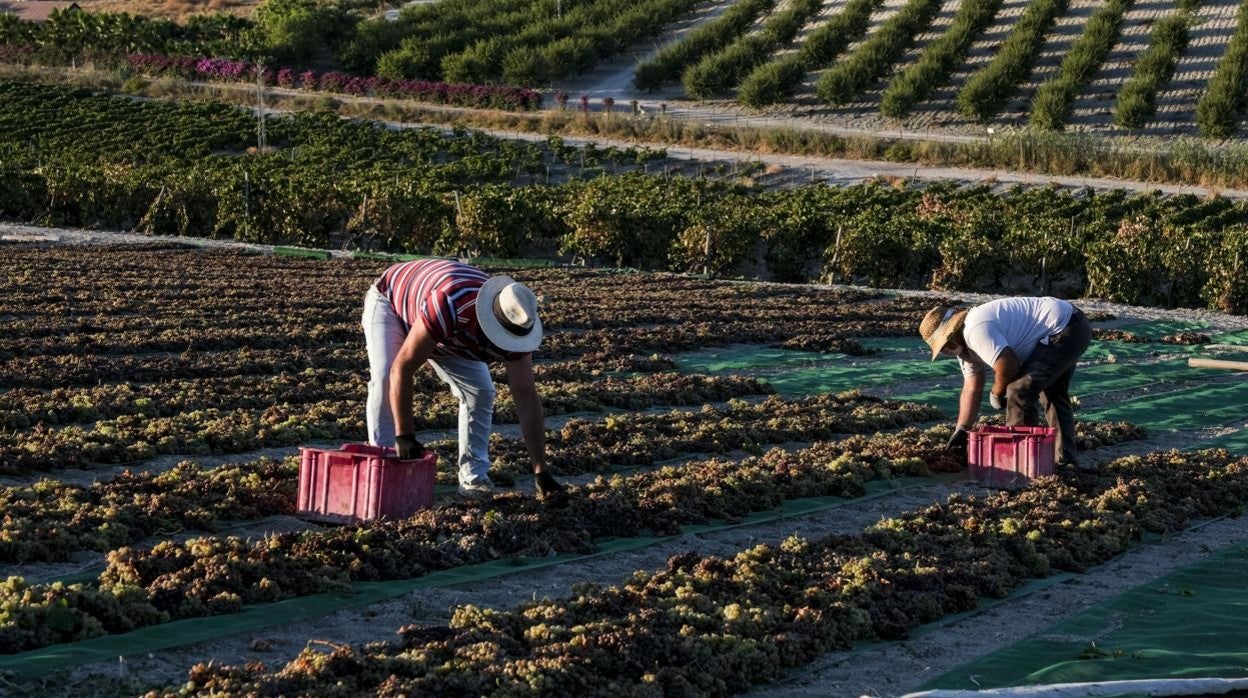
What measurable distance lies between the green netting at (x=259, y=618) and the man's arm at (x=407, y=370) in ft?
2.90

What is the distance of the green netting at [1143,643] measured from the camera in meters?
6.81

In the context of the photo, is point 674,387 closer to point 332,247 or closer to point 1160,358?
point 1160,358

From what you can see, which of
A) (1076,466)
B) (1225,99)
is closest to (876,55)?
(1225,99)

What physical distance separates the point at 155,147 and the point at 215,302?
106 ft

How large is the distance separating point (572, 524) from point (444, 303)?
1.43 meters

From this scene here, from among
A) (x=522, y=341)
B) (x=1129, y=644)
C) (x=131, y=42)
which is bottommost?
(x=1129, y=644)

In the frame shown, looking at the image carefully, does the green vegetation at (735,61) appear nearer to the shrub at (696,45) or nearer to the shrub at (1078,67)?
the shrub at (696,45)

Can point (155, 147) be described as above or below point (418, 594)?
above

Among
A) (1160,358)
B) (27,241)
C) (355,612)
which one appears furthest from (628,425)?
(27,241)

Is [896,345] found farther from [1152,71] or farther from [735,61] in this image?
[735,61]

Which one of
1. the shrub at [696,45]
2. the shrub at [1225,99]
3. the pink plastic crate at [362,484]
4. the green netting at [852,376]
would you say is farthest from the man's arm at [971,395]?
the shrub at [696,45]

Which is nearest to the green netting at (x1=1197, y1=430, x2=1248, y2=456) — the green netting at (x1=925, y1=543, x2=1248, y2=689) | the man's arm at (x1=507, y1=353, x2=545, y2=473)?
the green netting at (x1=925, y1=543, x2=1248, y2=689)

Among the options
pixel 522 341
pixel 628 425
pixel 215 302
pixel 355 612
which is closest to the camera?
pixel 355 612

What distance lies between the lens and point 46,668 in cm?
601
